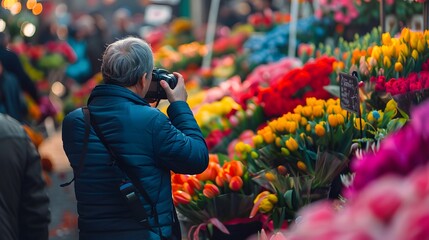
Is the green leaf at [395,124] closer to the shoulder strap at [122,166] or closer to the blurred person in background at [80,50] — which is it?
the shoulder strap at [122,166]

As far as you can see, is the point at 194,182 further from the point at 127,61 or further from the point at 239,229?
the point at 127,61

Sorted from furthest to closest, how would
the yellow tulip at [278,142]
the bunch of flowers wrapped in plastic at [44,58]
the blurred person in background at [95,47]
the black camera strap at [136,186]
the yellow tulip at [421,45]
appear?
1. the blurred person in background at [95,47]
2. the bunch of flowers wrapped in plastic at [44,58]
3. the yellow tulip at [421,45]
4. the yellow tulip at [278,142]
5. the black camera strap at [136,186]

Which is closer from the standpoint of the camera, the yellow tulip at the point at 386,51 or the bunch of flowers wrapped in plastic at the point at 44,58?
the yellow tulip at the point at 386,51

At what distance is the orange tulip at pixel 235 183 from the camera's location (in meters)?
4.27

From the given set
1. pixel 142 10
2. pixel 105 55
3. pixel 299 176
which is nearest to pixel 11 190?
pixel 105 55

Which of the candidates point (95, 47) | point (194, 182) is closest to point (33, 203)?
point (194, 182)

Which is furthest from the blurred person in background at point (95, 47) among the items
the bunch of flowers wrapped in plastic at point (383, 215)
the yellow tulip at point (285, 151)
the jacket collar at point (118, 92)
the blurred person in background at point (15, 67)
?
the bunch of flowers wrapped in plastic at point (383, 215)

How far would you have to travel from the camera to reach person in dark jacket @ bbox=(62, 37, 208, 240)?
3.32 metres

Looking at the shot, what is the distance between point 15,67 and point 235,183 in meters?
4.44

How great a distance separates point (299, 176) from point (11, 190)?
1.24 m

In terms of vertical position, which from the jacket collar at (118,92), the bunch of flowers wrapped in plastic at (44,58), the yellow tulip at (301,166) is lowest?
the bunch of flowers wrapped in plastic at (44,58)

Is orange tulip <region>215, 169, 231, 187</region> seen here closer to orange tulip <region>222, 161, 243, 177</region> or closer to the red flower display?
orange tulip <region>222, 161, 243, 177</region>

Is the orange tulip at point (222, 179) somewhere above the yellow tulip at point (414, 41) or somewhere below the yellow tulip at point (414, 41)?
below

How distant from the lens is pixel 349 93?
385 centimetres
